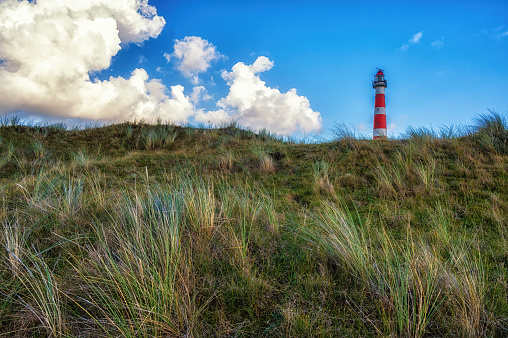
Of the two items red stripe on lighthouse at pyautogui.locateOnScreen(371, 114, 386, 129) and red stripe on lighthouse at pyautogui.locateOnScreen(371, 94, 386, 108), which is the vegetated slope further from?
red stripe on lighthouse at pyautogui.locateOnScreen(371, 94, 386, 108)

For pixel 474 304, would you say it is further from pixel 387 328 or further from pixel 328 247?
pixel 328 247

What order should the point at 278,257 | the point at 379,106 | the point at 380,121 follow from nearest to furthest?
the point at 278,257 < the point at 380,121 < the point at 379,106

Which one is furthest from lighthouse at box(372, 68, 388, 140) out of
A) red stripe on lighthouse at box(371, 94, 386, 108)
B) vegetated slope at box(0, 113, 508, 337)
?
vegetated slope at box(0, 113, 508, 337)

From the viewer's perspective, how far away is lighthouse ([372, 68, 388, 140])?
17.9 m

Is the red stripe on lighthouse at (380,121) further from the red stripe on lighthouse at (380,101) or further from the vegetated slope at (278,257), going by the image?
the vegetated slope at (278,257)

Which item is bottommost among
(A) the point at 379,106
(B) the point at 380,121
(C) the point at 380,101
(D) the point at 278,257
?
(D) the point at 278,257

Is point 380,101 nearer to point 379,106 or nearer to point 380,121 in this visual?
point 379,106

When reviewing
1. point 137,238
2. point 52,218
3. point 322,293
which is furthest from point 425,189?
point 52,218

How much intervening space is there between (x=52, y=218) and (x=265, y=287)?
8.26ft

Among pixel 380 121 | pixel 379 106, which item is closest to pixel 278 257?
pixel 380 121

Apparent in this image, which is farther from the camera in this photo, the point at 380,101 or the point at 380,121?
the point at 380,101

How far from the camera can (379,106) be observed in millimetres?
18453

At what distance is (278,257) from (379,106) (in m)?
18.9

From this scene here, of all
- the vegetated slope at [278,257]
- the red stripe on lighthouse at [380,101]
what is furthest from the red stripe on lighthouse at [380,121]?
the vegetated slope at [278,257]
